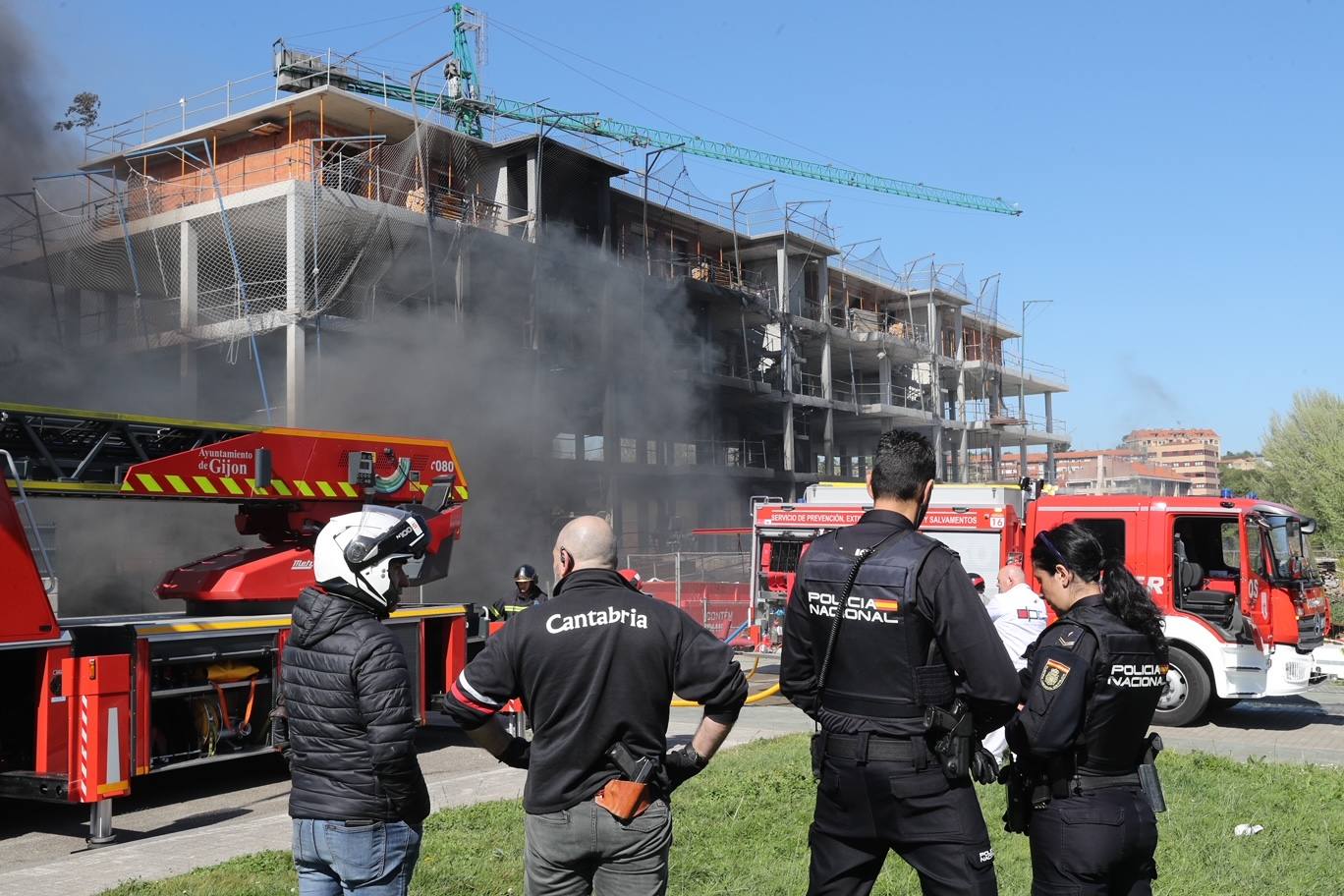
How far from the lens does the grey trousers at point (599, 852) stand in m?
3.32

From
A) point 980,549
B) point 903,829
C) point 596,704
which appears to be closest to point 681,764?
point 596,704

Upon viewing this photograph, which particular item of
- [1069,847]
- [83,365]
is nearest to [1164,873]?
[1069,847]

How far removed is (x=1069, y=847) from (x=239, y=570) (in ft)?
23.9

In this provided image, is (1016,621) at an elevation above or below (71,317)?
below

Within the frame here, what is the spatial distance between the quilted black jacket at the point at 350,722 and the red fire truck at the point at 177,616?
4.41 m

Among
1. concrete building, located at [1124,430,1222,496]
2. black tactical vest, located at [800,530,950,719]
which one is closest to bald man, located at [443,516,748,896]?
black tactical vest, located at [800,530,950,719]

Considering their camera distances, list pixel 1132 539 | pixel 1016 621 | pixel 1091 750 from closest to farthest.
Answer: pixel 1091 750, pixel 1016 621, pixel 1132 539

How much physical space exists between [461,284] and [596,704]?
24.8 m

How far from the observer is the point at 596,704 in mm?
3352

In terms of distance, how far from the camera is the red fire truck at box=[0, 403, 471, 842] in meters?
7.20

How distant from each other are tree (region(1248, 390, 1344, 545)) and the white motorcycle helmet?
31.2 m

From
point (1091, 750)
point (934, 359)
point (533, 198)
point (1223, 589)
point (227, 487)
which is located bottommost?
point (1223, 589)

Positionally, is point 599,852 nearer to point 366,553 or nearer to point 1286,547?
point 366,553

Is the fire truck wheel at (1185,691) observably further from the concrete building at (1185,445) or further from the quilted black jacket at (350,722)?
the concrete building at (1185,445)
